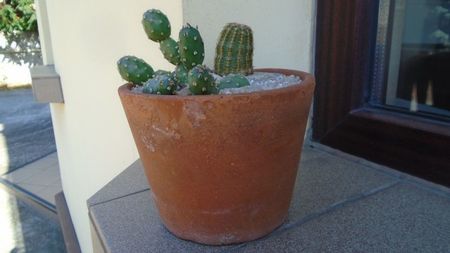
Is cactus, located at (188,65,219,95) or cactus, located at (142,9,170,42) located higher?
cactus, located at (142,9,170,42)

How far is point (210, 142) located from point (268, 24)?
0.55m

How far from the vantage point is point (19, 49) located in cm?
608

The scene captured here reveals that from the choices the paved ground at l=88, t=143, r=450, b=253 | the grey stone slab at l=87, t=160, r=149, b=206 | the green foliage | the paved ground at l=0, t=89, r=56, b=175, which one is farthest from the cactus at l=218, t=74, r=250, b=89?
the green foliage

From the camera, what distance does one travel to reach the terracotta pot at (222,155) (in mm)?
532

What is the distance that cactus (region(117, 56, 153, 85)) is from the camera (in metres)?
0.63

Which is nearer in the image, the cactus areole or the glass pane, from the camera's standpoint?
the cactus areole

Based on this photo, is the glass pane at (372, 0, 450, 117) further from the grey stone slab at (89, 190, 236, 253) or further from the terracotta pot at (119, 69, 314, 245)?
the grey stone slab at (89, 190, 236, 253)

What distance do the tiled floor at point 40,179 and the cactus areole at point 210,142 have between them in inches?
88.2

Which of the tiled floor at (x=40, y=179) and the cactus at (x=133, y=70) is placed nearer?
the cactus at (x=133, y=70)

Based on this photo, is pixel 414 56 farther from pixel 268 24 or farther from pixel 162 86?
pixel 162 86

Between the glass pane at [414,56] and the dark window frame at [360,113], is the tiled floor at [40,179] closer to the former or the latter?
the dark window frame at [360,113]

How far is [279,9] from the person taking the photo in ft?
3.25

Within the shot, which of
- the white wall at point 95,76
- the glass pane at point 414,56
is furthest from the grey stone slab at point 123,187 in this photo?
the glass pane at point 414,56

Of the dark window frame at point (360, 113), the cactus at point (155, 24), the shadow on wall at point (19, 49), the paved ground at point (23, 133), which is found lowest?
the paved ground at point (23, 133)
